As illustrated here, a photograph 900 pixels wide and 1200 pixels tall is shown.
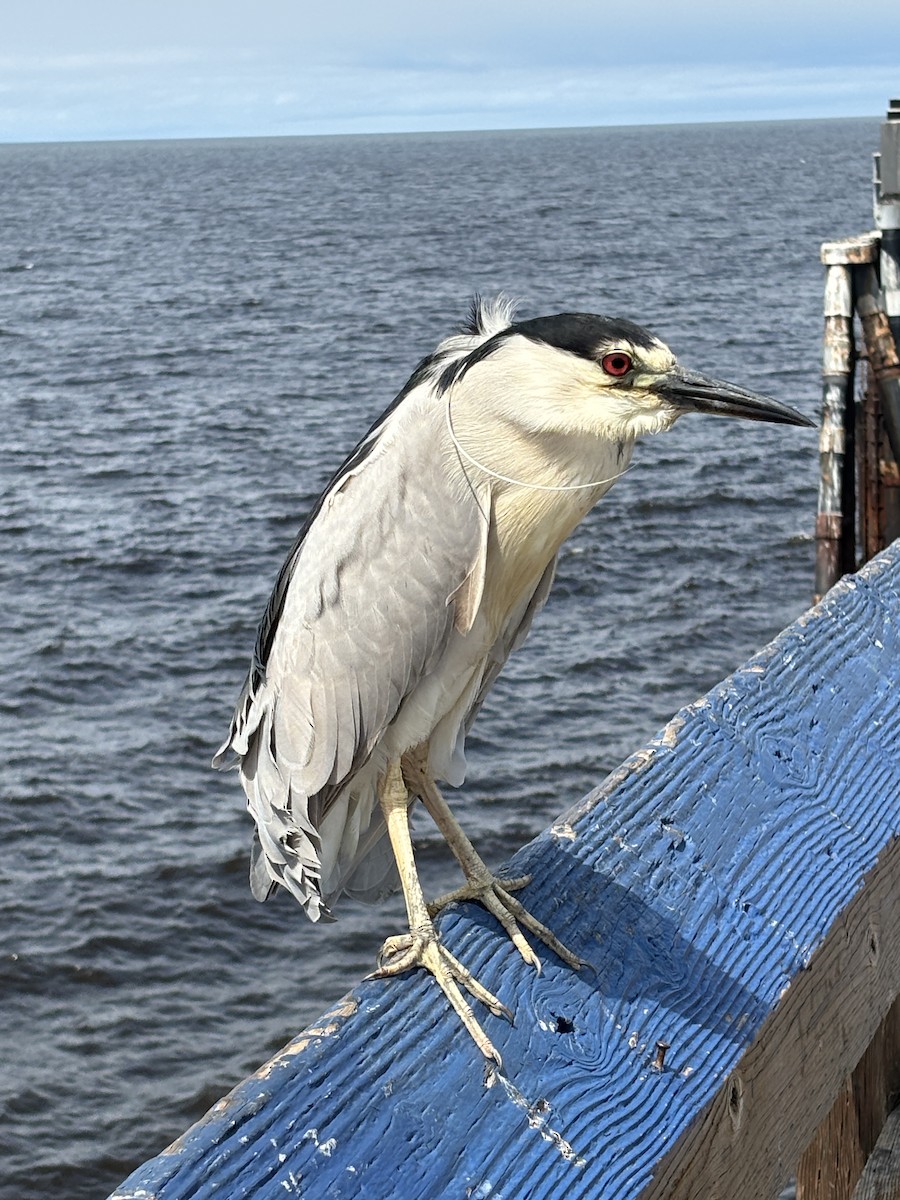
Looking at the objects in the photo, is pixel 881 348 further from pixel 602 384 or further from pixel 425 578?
pixel 602 384

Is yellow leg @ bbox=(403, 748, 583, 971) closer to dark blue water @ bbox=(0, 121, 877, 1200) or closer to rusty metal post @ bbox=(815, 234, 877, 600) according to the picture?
dark blue water @ bbox=(0, 121, 877, 1200)

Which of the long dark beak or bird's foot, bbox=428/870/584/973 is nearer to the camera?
bird's foot, bbox=428/870/584/973

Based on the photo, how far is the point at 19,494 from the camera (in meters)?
18.4

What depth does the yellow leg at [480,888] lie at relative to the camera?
1.66 m

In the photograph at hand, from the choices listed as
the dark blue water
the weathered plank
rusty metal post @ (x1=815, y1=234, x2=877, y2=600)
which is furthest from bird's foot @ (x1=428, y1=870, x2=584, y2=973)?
rusty metal post @ (x1=815, y1=234, x2=877, y2=600)

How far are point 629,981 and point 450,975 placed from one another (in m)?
0.21

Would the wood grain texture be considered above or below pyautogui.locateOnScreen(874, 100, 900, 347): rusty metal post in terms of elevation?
below

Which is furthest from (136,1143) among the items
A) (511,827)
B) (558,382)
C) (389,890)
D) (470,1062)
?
(470,1062)

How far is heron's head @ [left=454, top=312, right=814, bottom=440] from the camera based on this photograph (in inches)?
91.2

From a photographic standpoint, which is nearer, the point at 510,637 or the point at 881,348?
the point at 510,637

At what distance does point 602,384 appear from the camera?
2.33 m

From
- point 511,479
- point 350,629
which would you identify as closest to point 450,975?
point 511,479

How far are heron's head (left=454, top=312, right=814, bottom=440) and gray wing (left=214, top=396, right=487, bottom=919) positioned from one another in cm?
29

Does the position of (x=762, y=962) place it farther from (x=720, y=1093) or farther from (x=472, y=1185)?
(x=472, y=1185)
